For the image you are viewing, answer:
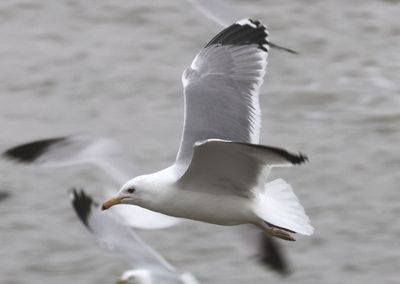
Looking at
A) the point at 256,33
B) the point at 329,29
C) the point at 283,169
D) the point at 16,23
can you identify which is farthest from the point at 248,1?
the point at 256,33

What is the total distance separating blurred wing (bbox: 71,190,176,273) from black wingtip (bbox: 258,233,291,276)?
1.62 ft

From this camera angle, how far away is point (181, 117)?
9.98 metres

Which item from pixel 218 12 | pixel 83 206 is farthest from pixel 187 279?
pixel 218 12

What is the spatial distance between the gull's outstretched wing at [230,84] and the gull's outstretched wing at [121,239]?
1.40 metres

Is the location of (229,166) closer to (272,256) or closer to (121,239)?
(272,256)

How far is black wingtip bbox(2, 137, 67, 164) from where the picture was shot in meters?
6.64

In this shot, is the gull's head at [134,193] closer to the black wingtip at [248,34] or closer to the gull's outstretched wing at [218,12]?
the black wingtip at [248,34]

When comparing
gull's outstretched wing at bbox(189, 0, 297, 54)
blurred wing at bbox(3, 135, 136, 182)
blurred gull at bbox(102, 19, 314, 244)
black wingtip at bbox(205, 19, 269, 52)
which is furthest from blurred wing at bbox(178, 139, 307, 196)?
gull's outstretched wing at bbox(189, 0, 297, 54)

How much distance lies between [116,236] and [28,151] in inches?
25.0

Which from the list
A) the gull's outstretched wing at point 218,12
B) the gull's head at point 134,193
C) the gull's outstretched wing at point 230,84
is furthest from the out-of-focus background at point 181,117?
the gull's head at point 134,193

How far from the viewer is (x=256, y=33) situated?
17.9 feet

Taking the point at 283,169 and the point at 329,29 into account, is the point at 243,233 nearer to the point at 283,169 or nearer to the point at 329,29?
the point at 283,169

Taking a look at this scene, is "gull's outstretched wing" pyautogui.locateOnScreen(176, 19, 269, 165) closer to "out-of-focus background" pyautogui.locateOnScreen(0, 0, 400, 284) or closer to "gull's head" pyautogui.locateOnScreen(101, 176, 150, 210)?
"gull's head" pyautogui.locateOnScreen(101, 176, 150, 210)

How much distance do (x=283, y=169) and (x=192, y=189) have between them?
166 inches
